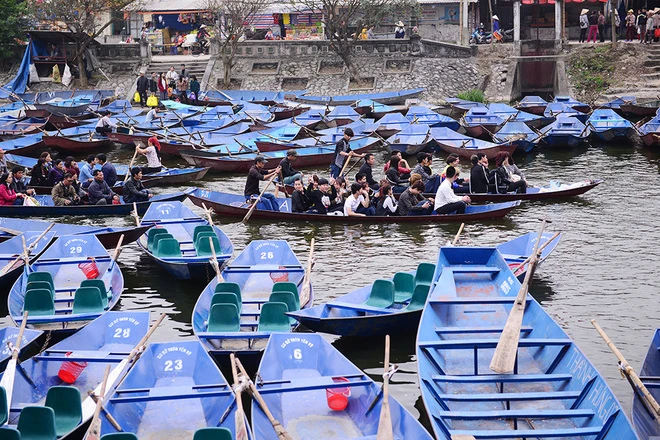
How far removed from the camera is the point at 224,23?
1726 inches

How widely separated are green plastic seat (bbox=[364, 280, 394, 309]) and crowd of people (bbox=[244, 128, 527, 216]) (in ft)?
18.7

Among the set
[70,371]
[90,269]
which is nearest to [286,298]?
[70,371]

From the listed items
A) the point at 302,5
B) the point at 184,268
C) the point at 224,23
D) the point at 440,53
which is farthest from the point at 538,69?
the point at 184,268

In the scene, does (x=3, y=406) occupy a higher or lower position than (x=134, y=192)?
lower

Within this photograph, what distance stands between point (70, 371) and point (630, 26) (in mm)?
36468

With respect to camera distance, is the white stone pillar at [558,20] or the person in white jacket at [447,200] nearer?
the person in white jacket at [447,200]

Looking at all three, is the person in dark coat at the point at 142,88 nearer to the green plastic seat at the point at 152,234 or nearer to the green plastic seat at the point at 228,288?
the green plastic seat at the point at 152,234

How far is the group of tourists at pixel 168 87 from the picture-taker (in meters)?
39.9

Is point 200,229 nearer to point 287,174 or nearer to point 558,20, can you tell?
point 287,174

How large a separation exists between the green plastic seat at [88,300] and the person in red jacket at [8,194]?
7.75m

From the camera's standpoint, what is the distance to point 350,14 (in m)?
40.8

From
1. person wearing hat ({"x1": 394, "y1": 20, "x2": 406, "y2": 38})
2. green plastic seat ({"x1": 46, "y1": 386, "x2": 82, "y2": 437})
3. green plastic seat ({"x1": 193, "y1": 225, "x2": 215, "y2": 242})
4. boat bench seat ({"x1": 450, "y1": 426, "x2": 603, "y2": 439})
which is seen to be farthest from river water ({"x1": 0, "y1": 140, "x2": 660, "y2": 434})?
person wearing hat ({"x1": 394, "y1": 20, "x2": 406, "y2": 38})

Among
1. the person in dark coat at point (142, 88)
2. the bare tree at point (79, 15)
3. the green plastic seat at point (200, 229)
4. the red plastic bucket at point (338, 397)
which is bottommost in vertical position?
the red plastic bucket at point (338, 397)

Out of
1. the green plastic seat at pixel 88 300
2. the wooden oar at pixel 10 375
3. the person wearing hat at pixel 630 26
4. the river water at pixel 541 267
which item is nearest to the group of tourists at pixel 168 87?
the river water at pixel 541 267
